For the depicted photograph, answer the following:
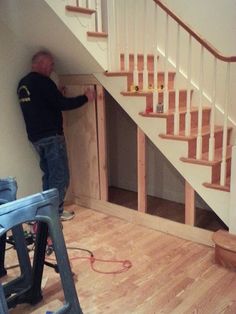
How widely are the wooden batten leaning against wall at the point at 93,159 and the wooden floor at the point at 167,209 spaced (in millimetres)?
206

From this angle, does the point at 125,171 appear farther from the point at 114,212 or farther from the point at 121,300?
the point at 121,300

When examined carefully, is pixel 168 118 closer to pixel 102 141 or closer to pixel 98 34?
pixel 102 141

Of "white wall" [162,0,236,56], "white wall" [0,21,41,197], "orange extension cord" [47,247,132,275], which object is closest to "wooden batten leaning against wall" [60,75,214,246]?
"white wall" [0,21,41,197]

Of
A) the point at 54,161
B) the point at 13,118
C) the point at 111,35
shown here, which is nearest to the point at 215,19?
the point at 111,35

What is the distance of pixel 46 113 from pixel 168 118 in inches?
45.5

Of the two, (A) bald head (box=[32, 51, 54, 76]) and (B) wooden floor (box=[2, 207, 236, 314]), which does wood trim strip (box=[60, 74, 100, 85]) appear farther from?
(B) wooden floor (box=[2, 207, 236, 314])

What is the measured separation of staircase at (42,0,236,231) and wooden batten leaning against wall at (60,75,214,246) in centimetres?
22

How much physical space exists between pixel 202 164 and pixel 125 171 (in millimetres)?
1656

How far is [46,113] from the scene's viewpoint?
3324 mm

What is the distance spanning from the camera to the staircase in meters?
2.78

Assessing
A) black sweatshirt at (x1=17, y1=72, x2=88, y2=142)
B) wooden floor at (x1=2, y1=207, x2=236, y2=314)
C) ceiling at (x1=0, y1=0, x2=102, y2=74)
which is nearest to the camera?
wooden floor at (x1=2, y1=207, x2=236, y2=314)

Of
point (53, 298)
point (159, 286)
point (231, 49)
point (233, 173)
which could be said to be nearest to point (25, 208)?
point (53, 298)

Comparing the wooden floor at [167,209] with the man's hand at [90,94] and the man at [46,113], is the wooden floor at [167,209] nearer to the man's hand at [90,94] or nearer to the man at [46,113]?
the man at [46,113]

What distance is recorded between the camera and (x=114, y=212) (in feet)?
11.9
